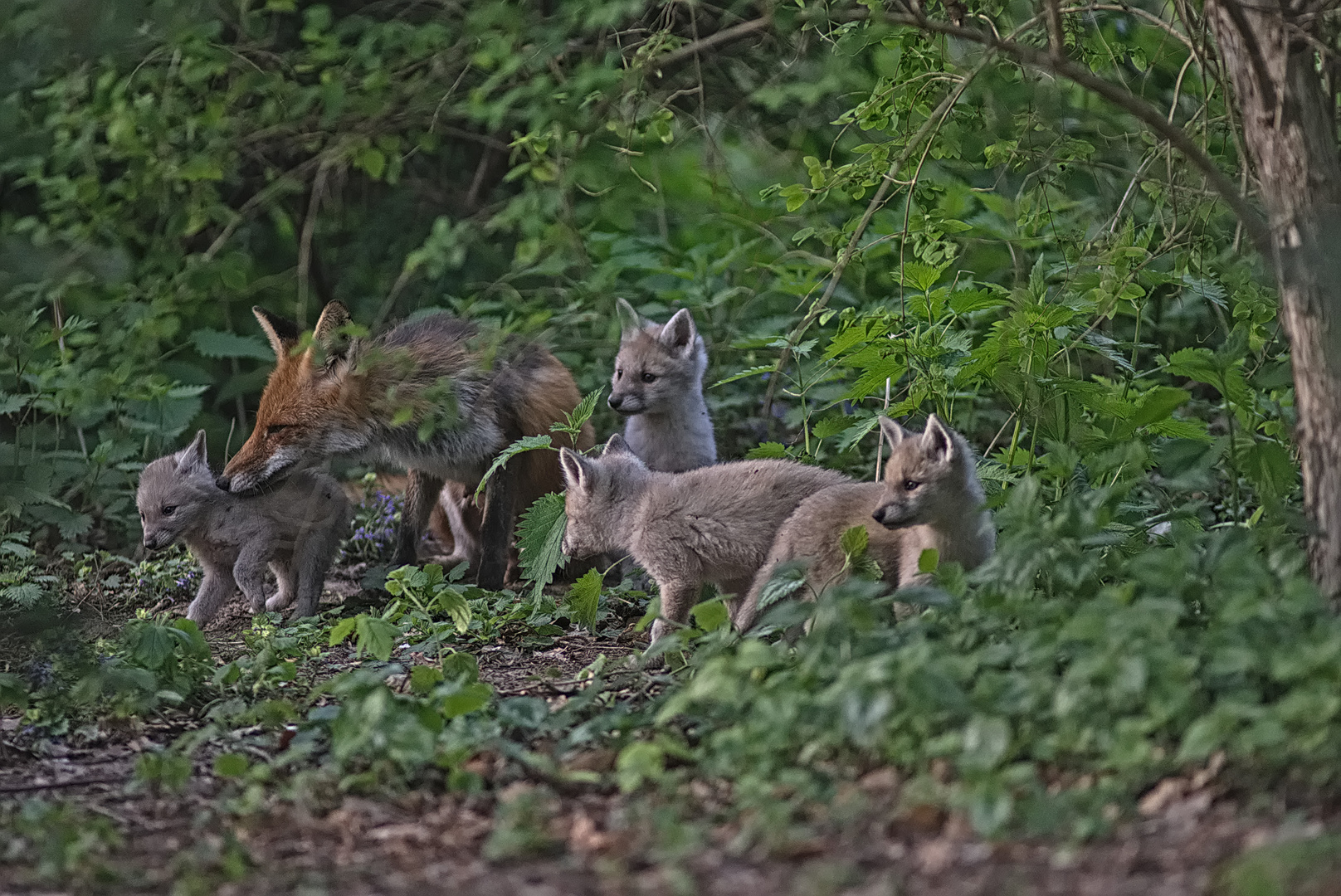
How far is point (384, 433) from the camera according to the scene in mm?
7668

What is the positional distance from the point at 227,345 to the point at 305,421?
2.60 metres

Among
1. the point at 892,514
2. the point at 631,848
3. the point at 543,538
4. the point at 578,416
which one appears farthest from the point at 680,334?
the point at 631,848

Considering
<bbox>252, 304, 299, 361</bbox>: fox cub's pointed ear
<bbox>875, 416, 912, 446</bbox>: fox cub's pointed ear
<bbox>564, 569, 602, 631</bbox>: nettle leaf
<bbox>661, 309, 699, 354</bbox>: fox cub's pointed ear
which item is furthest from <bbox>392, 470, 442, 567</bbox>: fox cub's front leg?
<bbox>875, 416, 912, 446</bbox>: fox cub's pointed ear

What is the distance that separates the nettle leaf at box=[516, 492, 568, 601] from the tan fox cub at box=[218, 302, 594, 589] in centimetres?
71

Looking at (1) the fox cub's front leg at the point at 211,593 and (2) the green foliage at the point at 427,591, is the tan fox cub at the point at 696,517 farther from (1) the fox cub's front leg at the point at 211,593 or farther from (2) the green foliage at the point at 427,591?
(1) the fox cub's front leg at the point at 211,593

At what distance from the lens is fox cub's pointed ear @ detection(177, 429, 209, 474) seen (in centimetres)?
751

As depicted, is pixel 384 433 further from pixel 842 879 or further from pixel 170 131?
pixel 842 879

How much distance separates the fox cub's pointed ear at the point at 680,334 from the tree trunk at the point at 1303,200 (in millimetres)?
3885

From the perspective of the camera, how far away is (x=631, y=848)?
366 cm

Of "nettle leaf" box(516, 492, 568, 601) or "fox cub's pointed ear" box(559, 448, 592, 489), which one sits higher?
"fox cub's pointed ear" box(559, 448, 592, 489)

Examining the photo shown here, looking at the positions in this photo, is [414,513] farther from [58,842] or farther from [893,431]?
[58,842]

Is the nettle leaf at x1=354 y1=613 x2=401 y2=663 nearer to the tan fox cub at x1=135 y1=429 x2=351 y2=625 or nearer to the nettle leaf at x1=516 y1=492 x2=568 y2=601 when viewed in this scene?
the nettle leaf at x1=516 y1=492 x2=568 y2=601

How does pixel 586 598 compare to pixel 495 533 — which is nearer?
pixel 586 598

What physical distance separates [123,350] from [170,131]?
1.53m
